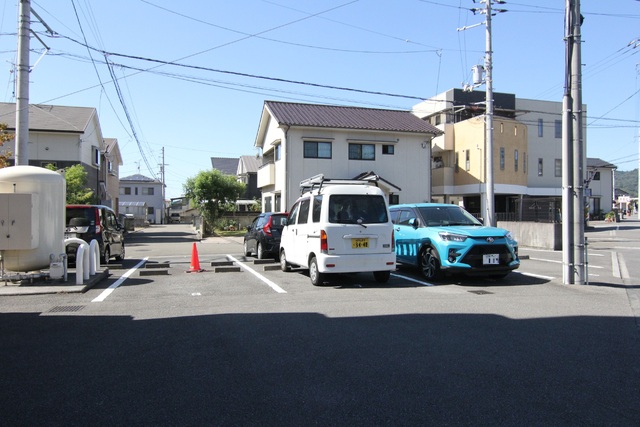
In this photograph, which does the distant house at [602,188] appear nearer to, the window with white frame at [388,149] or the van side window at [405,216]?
the window with white frame at [388,149]

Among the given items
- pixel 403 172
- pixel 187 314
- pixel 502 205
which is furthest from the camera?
pixel 502 205

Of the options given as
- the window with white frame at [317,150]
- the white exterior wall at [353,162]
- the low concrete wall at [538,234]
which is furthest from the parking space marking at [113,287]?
the window with white frame at [317,150]

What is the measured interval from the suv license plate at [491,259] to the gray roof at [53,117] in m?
27.5

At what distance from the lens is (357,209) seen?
9.12m

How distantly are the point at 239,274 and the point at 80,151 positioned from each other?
76.7 ft

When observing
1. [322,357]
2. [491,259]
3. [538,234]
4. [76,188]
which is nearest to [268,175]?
[76,188]

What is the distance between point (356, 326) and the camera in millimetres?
5922

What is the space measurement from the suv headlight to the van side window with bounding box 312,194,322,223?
8.55ft

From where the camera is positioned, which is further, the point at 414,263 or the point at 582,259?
the point at 414,263

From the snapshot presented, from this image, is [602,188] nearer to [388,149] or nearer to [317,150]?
[388,149]

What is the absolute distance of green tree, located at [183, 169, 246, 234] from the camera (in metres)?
34.5

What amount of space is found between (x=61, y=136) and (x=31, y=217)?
77.4ft

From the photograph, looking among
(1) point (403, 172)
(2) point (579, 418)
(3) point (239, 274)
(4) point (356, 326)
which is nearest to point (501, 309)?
(4) point (356, 326)

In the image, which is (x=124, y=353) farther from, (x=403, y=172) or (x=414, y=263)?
(x=403, y=172)
